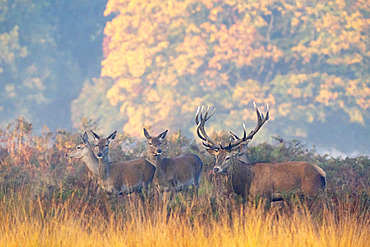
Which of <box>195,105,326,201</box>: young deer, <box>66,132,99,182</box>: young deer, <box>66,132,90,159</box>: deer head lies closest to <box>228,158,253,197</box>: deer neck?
<box>195,105,326,201</box>: young deer

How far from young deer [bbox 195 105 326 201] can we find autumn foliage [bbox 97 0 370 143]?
75.9 feet

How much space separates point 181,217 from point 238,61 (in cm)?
2646

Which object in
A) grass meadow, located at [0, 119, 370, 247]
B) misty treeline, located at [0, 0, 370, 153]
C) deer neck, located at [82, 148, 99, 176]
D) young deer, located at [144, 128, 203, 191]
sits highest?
misty treeline, located at [0, 0, 370, 153]

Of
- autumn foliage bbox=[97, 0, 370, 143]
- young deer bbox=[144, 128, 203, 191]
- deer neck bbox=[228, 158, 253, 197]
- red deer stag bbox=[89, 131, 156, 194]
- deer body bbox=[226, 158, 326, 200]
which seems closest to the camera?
deer body bbox=[226, 158, 326, 200]

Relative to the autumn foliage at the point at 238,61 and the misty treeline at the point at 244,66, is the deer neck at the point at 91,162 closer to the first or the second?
the misty treeline at the point at 244,66

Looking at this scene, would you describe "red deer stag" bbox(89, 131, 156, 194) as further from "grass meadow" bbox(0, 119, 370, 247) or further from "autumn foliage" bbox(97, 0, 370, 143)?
"autumn foliage" bbox(97, 0, 370, 143)

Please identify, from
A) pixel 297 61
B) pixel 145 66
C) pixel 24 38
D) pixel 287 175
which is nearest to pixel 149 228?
pixel 287 175

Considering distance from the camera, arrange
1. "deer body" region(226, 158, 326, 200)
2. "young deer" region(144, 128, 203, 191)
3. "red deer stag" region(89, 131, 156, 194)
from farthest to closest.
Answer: "young deer" region(144, 128, 203, 191)
"red deer stag" region(89, 131, 156, 194)
"deer body" region(226, 158, 326, 200)

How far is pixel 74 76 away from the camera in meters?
45.0

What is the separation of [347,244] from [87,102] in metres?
33.7

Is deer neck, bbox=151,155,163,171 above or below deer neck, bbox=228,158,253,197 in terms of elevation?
above

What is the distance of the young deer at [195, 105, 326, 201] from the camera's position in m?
9.94

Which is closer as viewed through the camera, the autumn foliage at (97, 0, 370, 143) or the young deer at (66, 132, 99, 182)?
the young deer at (66, 132, 99, 182)

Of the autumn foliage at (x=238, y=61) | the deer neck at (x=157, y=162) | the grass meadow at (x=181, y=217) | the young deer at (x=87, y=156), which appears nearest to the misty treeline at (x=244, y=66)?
the autumn foliage at (x=238, y=61)
